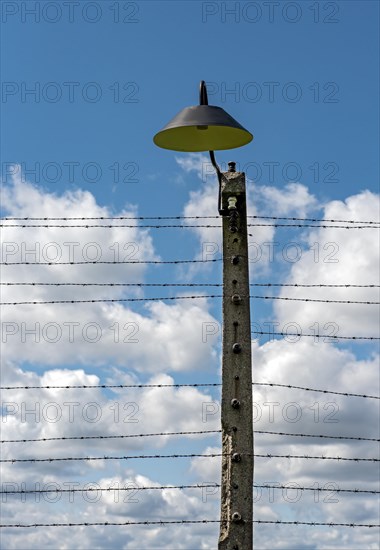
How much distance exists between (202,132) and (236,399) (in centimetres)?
284

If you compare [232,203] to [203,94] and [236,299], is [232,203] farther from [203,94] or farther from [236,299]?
[203,94]

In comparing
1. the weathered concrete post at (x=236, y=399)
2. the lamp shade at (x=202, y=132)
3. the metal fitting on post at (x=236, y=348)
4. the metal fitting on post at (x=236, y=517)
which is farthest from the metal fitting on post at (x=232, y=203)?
the metal fitting on post at (x=236, y=517)

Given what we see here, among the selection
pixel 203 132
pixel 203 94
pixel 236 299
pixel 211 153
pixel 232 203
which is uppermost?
pixel 203 94

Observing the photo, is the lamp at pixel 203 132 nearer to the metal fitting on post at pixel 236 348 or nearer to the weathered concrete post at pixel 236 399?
the weathered concrete post at pixel 236 399

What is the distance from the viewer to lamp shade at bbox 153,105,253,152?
1050cm

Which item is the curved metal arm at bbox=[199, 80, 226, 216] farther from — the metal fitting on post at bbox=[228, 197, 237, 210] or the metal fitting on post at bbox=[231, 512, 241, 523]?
the metal fitting on post at bbox=[231, 512, 241, 523]

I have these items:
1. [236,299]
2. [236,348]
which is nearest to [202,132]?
[236,299]

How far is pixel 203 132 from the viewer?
35.9 feet

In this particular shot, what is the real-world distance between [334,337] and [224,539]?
2.58 meters

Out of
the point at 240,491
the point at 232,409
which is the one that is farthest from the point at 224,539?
the point at 232,409

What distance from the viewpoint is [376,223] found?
12.5 meters

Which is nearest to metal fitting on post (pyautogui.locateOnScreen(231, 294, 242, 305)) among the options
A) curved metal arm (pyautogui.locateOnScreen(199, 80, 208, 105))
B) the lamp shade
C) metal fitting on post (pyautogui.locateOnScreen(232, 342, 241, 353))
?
metal fitting on post (pyautogui.locateOnScreen(232, 342, 241, 353))

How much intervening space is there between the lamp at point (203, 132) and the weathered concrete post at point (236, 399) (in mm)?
615

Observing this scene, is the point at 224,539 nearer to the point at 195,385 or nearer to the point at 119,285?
the point at 195,385
